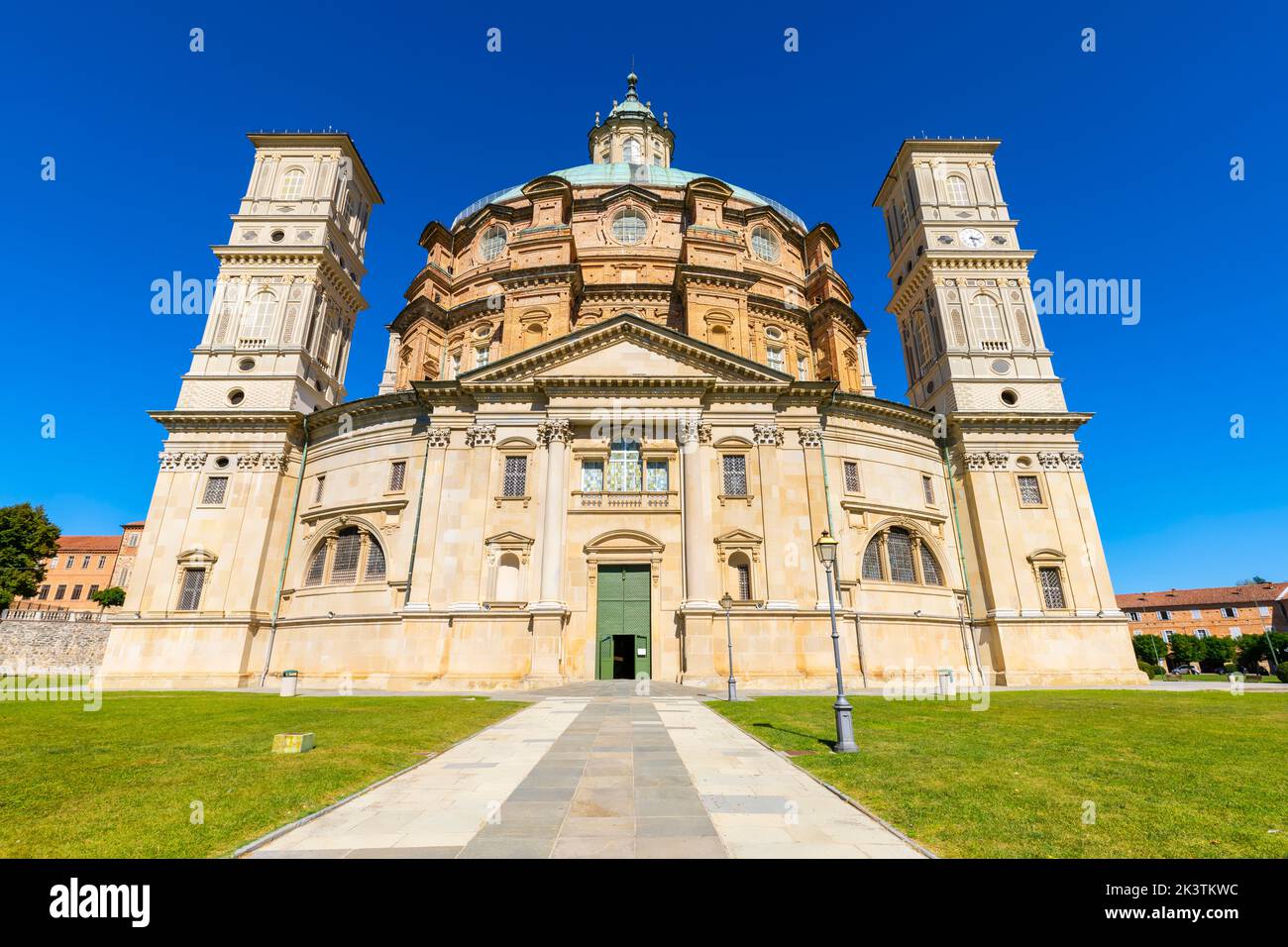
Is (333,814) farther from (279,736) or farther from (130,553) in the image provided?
(130,553)

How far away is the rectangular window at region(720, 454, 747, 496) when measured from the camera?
99.0ft

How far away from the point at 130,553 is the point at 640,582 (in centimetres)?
8374

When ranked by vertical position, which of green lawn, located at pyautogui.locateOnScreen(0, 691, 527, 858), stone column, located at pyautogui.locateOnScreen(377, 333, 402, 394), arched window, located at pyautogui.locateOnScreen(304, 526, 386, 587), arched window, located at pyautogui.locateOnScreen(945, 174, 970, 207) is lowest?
green lawn, located at pyautogui.locateOnScreen(0, 691, 527, 858)

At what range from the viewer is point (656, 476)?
30203mm

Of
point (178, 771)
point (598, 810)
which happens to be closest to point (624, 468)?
point (178, 771)

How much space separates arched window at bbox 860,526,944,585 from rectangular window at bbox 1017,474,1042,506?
21.4ft

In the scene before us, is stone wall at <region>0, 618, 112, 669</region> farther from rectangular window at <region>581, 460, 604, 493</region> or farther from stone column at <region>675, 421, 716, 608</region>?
stone column at <region>675, 421, 716, 608</region>

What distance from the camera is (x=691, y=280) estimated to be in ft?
123

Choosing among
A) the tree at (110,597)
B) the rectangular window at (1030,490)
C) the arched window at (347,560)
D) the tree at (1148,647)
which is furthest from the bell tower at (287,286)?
the tree at (1148,647)

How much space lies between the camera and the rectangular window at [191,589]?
3188cm

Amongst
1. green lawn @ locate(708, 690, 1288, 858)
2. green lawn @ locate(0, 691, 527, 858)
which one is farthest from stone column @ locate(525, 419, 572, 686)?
green lawn @ locate(708, 690, 1288, 858)

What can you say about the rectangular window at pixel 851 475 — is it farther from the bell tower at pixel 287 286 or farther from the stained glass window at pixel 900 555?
the bell tower at pixel 287 286

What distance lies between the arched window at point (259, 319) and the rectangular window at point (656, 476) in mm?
26521

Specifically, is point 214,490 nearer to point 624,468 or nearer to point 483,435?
point 483,435
